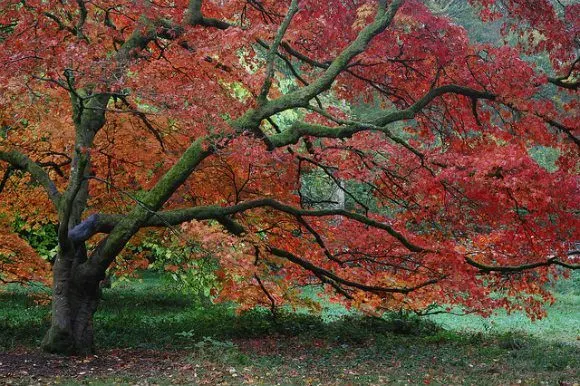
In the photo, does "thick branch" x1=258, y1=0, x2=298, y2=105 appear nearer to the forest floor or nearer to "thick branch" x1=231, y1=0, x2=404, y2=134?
"thick branch" x1=231, y1=0, x2=404, y2=134

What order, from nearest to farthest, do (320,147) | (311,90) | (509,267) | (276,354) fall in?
(311,90) < (509,267) < (276,354) < (320,147)

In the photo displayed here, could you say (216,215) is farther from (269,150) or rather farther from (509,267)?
(509,267)

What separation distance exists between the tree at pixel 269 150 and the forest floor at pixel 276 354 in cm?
92

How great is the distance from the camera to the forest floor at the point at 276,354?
802cm

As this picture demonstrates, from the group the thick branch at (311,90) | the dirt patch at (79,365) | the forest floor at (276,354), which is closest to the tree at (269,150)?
the thick branch at (311,90)

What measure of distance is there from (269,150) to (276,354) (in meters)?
3.63

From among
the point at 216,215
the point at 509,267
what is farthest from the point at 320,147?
the point at 509,267

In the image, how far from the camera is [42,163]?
424 inches

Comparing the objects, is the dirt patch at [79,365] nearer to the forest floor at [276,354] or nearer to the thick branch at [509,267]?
the forest floor at [276,354]

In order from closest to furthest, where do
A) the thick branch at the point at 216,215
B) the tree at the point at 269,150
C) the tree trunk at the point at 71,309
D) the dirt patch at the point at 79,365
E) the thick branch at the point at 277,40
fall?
the dirt patch at the point at 79,365
the thick branch at the point at 277,40
the tree at the point at 269,150
the thick branch at the point at 216,215
the tree trunk at the point at 71,309

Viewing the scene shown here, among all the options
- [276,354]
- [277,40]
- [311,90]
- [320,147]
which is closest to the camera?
[277,40]

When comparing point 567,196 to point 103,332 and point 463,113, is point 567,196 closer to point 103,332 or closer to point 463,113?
point 463,113

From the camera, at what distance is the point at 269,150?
29.8 ft

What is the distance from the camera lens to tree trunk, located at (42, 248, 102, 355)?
899cm
